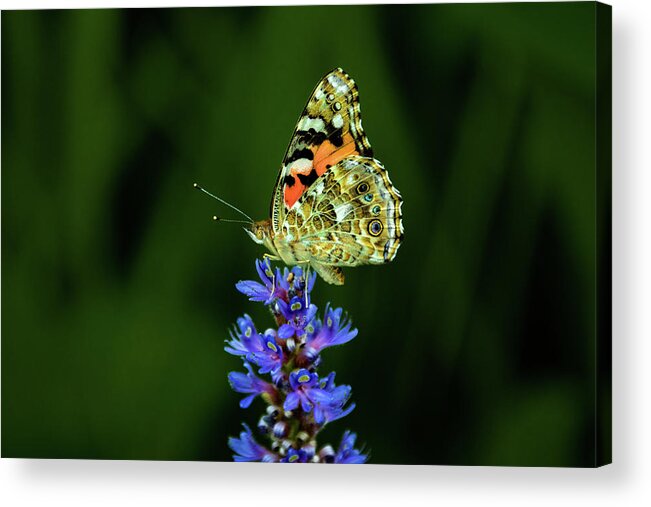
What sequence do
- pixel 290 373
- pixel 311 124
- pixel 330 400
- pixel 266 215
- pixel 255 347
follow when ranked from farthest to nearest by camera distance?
pixel 266 215 < pixel 311 124 < pixel 255 347 < pixel 330 400 < pixel 290 373

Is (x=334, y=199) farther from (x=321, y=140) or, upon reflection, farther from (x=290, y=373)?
(x=290, y=373)

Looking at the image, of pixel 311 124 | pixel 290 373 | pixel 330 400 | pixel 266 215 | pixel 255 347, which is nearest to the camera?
pixel 290 373

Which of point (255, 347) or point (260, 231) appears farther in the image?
point (260, 231)

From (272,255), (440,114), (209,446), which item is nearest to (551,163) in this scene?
(440,114)

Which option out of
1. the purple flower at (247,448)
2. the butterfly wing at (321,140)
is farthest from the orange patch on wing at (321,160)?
the purple flower at (247,448)

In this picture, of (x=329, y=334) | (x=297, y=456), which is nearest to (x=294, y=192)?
(x=329, y=334)

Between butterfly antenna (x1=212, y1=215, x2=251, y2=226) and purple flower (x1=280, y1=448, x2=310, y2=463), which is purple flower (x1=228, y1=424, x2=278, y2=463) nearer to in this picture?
purple flower (x1=280, y1=448, x2=310, y2=463)

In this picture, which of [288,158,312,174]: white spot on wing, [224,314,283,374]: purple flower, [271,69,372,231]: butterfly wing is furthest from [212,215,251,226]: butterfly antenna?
[224,314,283,374]: purple flower
